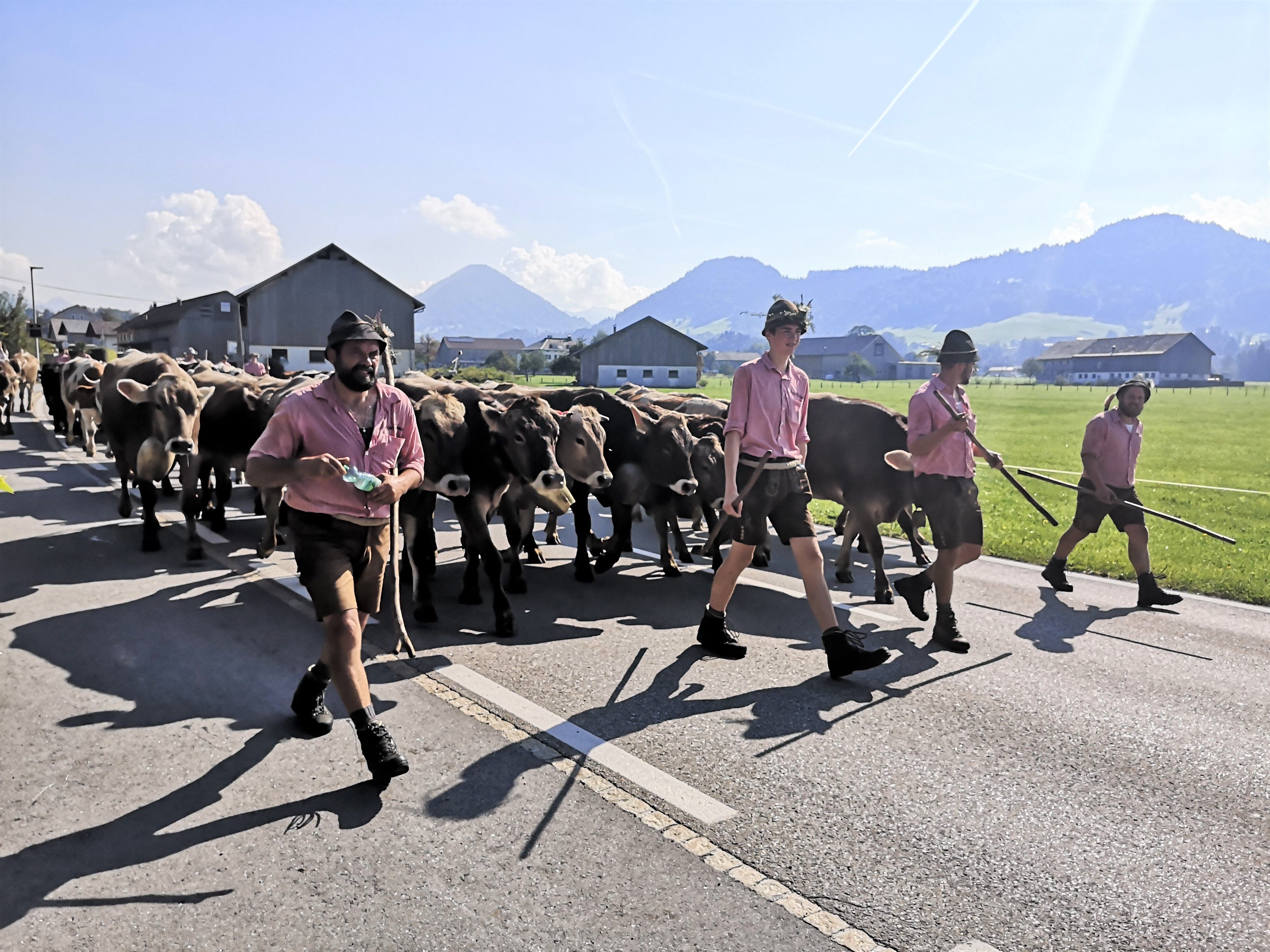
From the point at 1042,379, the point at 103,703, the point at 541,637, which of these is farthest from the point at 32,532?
the point at 1042,379

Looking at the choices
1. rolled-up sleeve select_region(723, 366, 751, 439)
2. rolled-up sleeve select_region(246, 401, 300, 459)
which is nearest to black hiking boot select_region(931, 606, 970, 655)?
rolled-up sleeve select_region(723, 366, 751, 439)

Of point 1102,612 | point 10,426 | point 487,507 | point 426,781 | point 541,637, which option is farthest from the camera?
point 10,426

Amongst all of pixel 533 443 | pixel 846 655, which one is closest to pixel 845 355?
pixel 533 443

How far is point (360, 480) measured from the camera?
406 centimetres

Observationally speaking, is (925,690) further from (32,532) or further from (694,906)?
(32,532)

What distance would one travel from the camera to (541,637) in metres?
6.68

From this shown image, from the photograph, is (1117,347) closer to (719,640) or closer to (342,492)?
(719,640)

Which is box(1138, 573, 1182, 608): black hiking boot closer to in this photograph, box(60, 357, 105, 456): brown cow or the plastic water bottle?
the plastic water bottle

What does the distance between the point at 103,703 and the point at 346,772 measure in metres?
1.93

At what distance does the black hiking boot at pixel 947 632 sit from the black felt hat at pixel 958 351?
1870mm

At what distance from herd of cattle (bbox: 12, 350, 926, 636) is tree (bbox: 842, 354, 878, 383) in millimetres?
121575

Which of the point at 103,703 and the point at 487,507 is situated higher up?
the point at 487,507

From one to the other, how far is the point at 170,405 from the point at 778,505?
6.94 meters

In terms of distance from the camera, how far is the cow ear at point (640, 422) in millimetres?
9031
